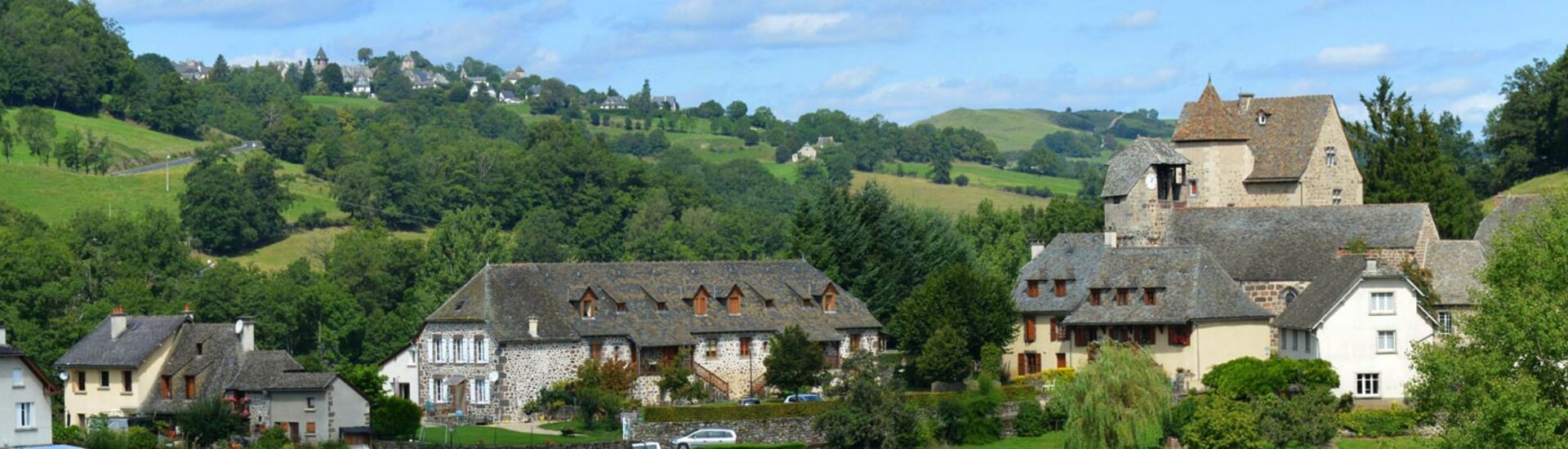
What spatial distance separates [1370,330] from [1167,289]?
318 inches

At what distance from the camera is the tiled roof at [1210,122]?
95375 mm

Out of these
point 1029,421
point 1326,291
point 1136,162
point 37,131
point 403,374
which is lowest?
point 1029,421

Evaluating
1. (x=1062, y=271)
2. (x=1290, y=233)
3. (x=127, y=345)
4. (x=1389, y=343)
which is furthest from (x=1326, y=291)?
(x=127, y=345)

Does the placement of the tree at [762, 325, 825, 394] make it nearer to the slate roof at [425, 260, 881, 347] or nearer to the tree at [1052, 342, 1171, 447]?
the slate roof at [425, 260, 881, 347]

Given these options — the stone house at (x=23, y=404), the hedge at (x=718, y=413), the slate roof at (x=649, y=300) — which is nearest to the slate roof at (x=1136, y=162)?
the slate roof at (x=649, y=300)

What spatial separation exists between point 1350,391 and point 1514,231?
1702cm

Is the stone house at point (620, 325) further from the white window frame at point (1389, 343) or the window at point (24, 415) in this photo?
the white window frame at point (1389, 343)

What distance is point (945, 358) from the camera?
84.4 metres

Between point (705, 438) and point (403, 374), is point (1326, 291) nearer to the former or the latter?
point (705, 438)

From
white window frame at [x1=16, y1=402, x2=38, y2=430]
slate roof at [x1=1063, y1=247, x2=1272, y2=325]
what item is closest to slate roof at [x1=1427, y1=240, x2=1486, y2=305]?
slate roof at [x1=1063, y1=247, x2=1272, y2=325]

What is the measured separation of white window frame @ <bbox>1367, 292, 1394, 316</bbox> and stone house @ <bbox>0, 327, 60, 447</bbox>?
44.6 meters

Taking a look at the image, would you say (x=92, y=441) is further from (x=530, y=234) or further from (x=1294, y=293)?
(x=530, y=234)

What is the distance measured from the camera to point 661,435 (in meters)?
74.9

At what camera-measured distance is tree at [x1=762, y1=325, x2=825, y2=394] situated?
84.9 meters
